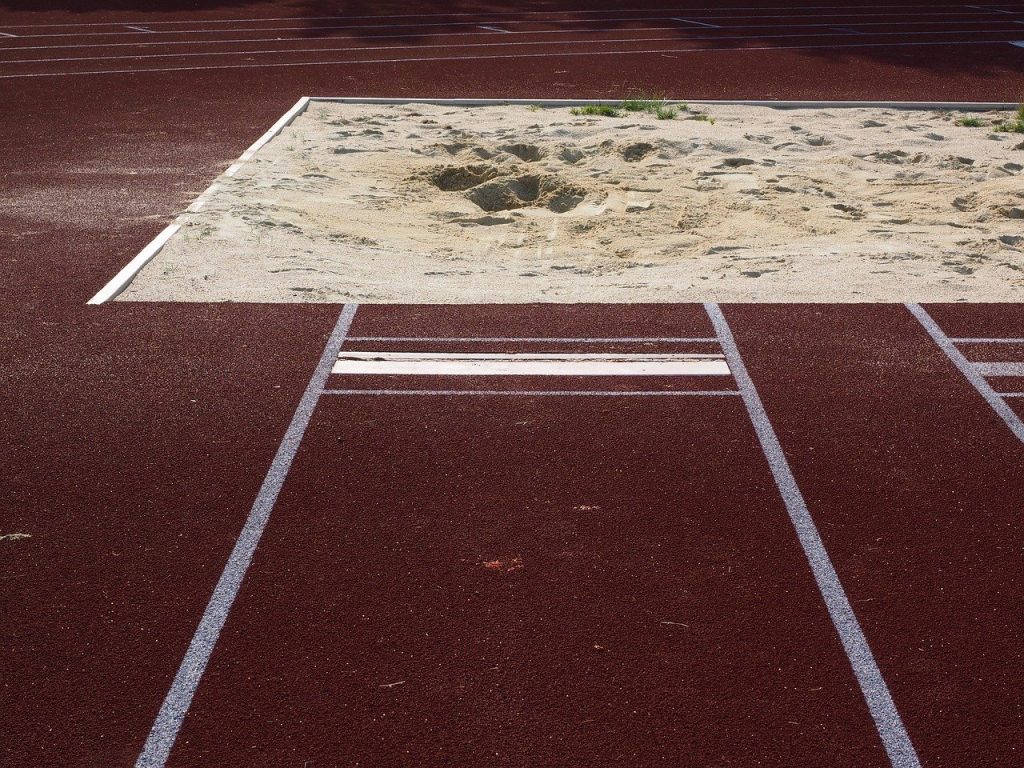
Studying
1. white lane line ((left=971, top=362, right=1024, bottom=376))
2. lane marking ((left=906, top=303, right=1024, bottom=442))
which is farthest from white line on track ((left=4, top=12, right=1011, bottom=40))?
white lane line ((left=971, top=362, right=1024, bottom=376))

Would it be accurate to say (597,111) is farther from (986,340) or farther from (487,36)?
(487,36)

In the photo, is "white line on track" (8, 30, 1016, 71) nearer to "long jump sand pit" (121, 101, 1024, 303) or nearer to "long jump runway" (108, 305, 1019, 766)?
"long jump sand pit" (121, 101, 1024, 303)

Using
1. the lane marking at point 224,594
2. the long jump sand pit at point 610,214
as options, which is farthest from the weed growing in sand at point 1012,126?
the lane marking at point 224,594

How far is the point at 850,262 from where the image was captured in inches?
310

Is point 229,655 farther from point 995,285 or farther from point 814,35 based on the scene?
point 814,35

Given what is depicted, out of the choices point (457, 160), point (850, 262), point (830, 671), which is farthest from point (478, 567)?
point (457, 160)

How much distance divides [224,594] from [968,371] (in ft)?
14.3

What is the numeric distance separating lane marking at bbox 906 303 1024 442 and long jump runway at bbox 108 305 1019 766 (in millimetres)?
126

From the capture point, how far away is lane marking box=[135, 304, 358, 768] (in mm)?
3457

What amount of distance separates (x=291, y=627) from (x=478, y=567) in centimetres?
79

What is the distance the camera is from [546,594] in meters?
4.18

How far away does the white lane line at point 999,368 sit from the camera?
6.19 m

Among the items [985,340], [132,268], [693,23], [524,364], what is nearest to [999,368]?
[985,340]

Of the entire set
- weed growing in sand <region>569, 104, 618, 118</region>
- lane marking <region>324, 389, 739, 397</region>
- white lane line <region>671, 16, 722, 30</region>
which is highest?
white lane line <region>671, 16, 722, 30</region>
